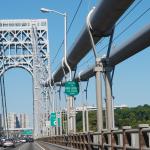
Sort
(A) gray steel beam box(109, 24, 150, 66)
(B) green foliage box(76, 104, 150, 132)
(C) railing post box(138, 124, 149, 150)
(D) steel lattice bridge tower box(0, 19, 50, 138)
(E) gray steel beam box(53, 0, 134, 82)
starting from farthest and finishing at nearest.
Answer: (D) steel lattice bridge tower box(0, 19, 50, 138) → (B) green foliage box(76, 104, 150, 132) → (A) gray steel beam box(109, 24, 150, 66) → (E) gray steel beam box(53, 0, 134, 82) → (C) railing post box(138, 124, 149, 150)

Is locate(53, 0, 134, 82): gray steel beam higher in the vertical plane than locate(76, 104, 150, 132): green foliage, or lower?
higher

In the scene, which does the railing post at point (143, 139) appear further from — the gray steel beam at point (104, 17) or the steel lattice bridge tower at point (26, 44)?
the steel lattice bridge tower at point (26, 44)

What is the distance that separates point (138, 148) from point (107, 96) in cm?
1452

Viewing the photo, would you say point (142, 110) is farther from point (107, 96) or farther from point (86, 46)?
point (107, 96)

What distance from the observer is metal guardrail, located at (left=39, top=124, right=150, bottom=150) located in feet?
52.9

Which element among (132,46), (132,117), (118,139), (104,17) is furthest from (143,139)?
(132,117)

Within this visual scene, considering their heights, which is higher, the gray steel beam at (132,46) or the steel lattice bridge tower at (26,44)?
the steel lattice bridge tower at (26,44)

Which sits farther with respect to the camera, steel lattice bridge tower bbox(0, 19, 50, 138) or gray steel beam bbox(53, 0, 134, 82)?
steel lattice bridge tower bbox(0, 19, 50, 138)

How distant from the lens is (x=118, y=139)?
21766mm

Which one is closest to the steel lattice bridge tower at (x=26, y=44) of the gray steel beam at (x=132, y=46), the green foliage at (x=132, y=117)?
the green foliage at (x=132, y=117)

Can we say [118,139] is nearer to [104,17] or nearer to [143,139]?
[143,139]

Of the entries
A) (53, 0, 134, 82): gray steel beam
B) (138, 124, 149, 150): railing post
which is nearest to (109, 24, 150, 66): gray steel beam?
(53, 0, 134, 82): gray steel beam

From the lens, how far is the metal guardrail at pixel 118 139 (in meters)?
16.1

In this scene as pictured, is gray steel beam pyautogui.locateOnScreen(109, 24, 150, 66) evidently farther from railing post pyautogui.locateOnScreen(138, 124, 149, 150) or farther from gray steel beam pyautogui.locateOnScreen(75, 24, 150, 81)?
railing post pyautogui.locateOnScreen(138, 124, 149, 150)
